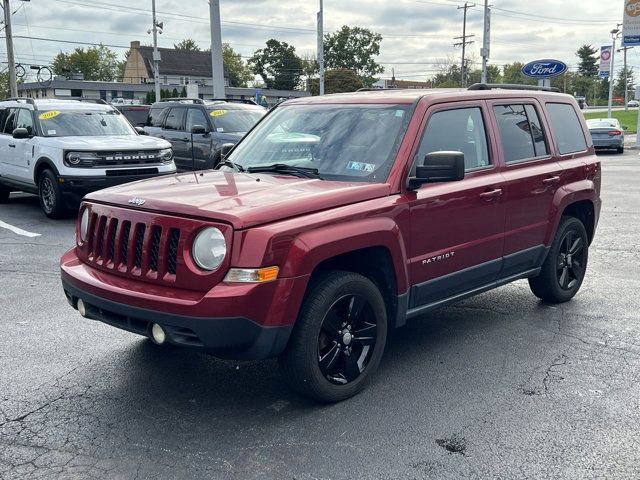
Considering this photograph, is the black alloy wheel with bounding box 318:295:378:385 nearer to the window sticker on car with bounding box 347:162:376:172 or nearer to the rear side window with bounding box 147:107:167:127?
the window sticker on car with bounding box 347:162:376:172

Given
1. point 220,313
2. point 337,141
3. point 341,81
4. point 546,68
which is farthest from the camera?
point 341,81

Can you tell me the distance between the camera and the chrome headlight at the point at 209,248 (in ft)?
11.9

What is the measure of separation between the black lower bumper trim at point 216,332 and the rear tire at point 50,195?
744 cm

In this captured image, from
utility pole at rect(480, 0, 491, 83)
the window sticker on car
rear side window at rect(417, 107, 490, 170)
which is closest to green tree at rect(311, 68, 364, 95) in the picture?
utility pole at rect(480, 0, 491, 83)

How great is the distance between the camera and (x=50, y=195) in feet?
35.9

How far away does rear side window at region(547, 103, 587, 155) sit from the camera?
6039mm

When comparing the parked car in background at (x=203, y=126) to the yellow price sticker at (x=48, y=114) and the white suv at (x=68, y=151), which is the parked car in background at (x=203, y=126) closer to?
the white suv at (x=68, y=151)

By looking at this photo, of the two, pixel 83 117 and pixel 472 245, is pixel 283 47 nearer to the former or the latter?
pixel 83 117

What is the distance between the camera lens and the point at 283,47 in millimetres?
108375

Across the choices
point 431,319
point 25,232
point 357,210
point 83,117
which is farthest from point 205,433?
point 83,117

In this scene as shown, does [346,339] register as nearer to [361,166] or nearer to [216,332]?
[216,332]

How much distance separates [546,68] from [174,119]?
41.7ft

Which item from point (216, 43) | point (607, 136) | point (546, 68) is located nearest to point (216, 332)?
point (216, 43)

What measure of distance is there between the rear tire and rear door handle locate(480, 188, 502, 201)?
766 cm
